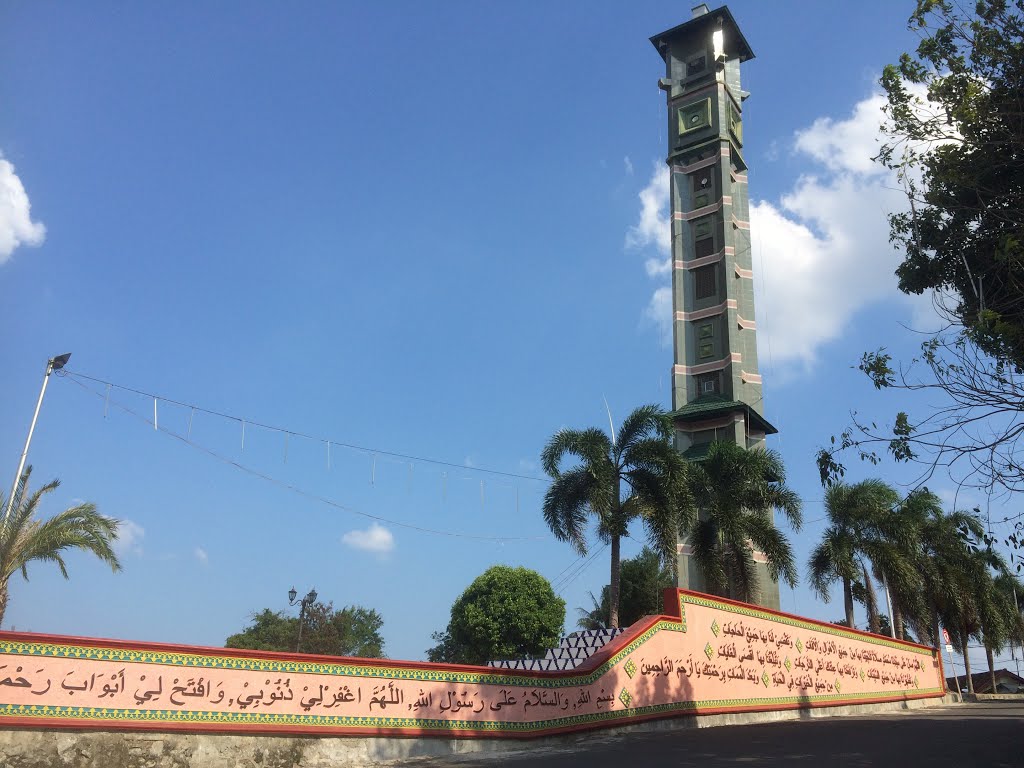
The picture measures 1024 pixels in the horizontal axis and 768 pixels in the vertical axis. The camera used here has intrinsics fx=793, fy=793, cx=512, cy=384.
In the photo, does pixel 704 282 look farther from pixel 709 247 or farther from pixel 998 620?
pixel 998 620

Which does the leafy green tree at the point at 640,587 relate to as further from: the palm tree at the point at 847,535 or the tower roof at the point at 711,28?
the tower roof at the point at 711,28

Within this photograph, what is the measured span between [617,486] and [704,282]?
91.0 ft

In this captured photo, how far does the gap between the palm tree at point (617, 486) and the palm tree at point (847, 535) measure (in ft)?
31.0

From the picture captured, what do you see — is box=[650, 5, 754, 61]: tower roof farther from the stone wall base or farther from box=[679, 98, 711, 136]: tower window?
the stone wall base

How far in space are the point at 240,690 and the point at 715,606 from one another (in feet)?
36.1

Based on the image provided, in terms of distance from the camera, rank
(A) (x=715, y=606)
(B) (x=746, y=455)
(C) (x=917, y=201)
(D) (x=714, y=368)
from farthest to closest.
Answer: (D) (x=714, y=368), (B) (x=746, y=455), (A) (x=715, y=606), (C) (x=917, y=201)

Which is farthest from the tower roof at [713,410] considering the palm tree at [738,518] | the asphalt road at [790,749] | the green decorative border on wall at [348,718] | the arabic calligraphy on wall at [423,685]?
the asphalt road at [790,749]

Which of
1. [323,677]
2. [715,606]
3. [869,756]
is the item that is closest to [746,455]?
[715,606]

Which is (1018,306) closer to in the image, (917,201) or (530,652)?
(917,201)

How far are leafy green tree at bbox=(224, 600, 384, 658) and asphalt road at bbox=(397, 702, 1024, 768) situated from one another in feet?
133

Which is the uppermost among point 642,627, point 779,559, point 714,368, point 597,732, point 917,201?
point 714,368

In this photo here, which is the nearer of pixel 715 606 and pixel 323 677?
pixel 323 677

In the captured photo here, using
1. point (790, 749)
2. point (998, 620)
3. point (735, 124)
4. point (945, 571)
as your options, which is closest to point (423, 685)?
point (790, 749)

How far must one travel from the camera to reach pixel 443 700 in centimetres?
1273
